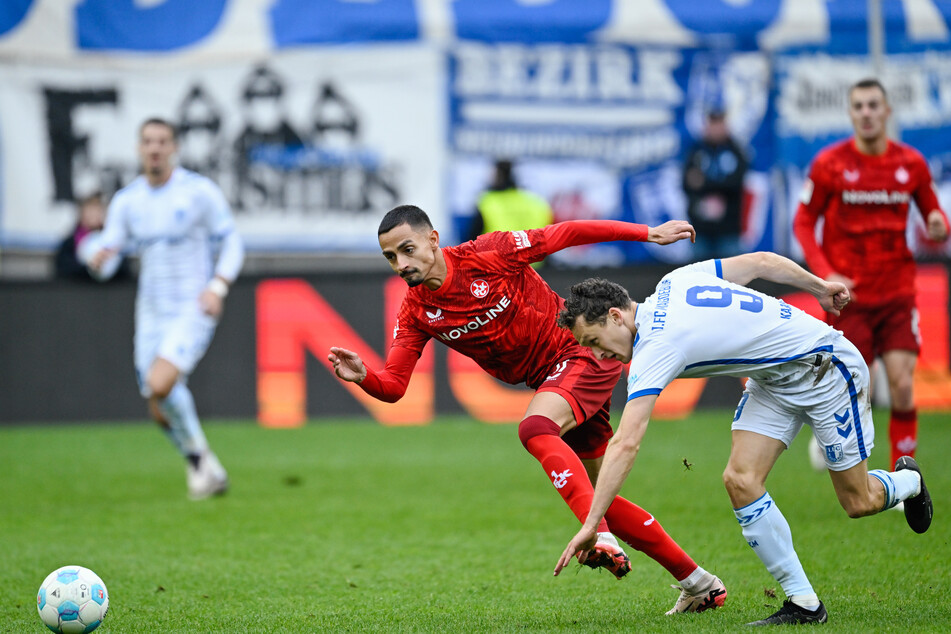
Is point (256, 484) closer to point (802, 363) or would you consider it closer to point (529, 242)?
point (529, 242)

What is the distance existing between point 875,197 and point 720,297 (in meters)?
3.61

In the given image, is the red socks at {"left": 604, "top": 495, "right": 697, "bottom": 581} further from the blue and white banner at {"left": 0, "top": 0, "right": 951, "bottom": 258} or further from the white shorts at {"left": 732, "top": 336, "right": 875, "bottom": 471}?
the blue and white banner at {"left": 0, "top": 0, "right": 951, "bottom": 258}

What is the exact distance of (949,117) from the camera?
1552 centimetres

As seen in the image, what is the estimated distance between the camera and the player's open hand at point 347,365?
536cm

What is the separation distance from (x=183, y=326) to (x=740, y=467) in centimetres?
545

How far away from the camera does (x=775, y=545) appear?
4980 mm

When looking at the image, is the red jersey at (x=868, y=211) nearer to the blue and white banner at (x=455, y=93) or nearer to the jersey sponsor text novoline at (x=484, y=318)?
the jersey sponsor text novoline at (x=484, y=318)

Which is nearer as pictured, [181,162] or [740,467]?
[740,467]

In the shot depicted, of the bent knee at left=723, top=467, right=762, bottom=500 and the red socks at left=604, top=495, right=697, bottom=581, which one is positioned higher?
the bent knee at left=723, top=467, right=762, bottom=500

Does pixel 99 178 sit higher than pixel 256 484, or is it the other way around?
pixel 99 178

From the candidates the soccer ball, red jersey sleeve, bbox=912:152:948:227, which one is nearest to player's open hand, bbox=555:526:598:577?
the soccer ball

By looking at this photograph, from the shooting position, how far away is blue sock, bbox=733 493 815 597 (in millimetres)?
4988

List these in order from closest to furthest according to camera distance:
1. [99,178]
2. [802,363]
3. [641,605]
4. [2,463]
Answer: [802,363] < [641,605] < [2,463] < [99,178]

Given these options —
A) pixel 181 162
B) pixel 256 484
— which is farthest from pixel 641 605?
pixel 181 162
